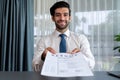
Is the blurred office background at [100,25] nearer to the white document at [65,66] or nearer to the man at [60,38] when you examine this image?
the man at [60,38]

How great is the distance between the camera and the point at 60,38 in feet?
5.47

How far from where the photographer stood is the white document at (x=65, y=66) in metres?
0.83

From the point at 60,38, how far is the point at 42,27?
153 cm

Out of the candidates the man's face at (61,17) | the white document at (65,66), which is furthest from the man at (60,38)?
the white document at (65,66)

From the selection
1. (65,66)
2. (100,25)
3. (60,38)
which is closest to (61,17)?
(60,38)

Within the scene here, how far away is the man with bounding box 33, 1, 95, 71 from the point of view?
55.7 inches

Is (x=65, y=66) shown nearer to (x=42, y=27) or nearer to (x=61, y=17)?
(x=61, y=17)

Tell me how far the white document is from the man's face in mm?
515

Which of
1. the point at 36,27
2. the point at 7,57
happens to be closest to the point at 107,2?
the point at 36,27

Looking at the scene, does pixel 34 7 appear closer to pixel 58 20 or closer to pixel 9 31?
pixel 9 31

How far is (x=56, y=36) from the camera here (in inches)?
67.6

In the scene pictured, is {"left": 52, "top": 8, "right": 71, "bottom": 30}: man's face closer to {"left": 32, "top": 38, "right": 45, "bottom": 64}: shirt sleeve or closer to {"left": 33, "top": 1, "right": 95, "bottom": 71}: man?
{"left": 33, "top": 1, "right": 95, "bottom": 71}: man

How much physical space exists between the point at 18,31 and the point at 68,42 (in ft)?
4.66

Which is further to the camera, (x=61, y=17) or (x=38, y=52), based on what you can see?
(x=38, y=52)
